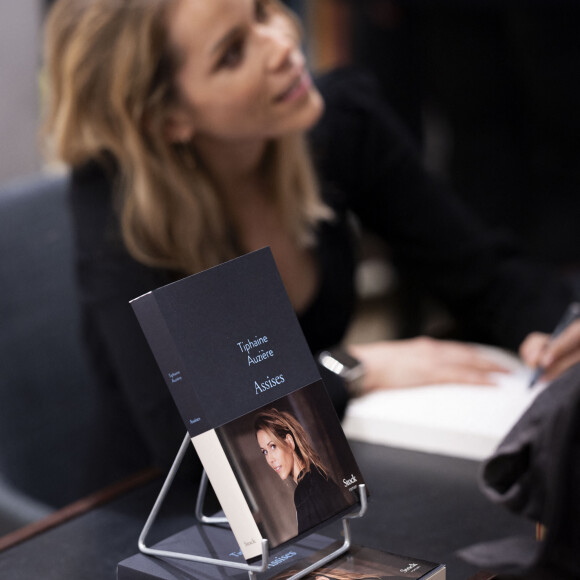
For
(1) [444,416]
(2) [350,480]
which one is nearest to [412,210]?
(1) [444,416]

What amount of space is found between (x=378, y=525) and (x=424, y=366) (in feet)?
1.24

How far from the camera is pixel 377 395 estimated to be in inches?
46.2

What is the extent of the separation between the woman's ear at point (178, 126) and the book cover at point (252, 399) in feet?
2.40

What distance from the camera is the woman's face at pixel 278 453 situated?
2.17 ft

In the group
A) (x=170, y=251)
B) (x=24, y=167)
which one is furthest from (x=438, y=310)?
(x=170, y=251)

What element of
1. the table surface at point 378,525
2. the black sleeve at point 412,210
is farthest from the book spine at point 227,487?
the black sleeve at point 412,210

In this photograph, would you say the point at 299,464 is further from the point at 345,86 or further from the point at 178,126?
the point at 345,86

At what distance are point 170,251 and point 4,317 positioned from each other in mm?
261

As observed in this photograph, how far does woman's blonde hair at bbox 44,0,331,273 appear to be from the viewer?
1.31 metres

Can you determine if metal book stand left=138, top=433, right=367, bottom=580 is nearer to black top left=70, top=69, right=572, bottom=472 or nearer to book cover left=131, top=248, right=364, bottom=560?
book cover left=131, top=248, right=364, bottom=560

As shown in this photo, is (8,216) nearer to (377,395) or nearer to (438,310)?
(377,395)

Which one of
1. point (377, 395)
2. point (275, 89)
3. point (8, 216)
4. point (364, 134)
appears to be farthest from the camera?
point (364, 134)

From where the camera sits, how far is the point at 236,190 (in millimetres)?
1521

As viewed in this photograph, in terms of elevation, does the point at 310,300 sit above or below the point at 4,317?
below
